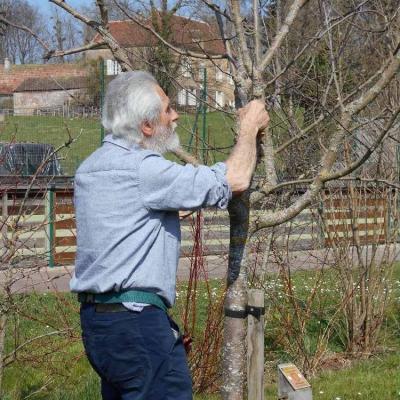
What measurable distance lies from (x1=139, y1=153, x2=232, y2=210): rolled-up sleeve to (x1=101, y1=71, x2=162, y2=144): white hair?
141 millimetres

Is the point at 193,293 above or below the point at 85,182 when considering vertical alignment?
below

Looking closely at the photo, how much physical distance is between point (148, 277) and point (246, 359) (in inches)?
32.6

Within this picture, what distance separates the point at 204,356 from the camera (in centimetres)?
571

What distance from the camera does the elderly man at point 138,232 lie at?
293cm

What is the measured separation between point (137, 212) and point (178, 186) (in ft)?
0.61

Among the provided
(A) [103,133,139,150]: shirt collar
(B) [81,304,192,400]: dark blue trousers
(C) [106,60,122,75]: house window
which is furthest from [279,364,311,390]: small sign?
(C) [106,60,122,75]: house window

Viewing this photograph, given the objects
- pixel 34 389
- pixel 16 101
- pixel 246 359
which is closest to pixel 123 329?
pixel 246 359

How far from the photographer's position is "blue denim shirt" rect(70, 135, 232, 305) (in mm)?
2920

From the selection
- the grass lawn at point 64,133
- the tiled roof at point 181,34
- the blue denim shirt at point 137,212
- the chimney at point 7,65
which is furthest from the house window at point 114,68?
the chimney at point 7,65

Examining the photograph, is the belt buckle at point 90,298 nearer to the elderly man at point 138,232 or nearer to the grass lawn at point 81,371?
the elderly man at point 138,232

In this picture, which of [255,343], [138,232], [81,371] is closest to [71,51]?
[138,232]

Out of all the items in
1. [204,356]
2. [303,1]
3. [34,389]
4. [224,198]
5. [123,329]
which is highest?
[303,1]

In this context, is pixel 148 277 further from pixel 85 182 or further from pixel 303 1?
pixel 303 1

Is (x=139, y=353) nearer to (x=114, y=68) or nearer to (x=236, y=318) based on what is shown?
(x=236, y=318)
